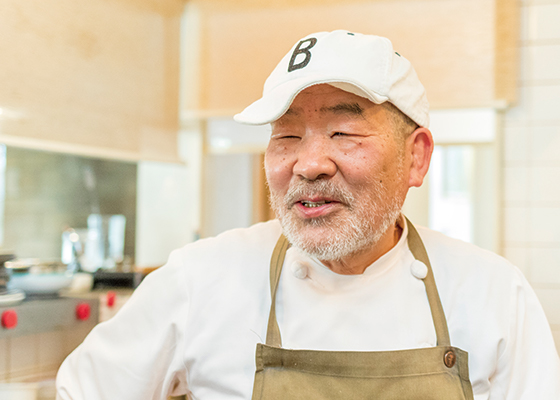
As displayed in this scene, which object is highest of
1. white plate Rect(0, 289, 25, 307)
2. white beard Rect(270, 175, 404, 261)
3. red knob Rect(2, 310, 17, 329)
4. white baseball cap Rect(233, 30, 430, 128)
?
white baseball cap Rect(233, 30, 430, 128)

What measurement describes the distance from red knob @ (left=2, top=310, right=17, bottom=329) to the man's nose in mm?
1248

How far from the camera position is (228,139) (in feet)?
10.7

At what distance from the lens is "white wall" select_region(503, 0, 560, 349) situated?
2707 millimetres

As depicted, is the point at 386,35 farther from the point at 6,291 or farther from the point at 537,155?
the point at 6,291

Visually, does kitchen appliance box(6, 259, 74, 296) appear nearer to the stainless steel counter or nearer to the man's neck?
the stainless steel counter

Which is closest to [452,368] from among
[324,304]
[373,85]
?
[324,304]

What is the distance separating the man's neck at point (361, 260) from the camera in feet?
3.98

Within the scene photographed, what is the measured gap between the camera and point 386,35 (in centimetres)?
280

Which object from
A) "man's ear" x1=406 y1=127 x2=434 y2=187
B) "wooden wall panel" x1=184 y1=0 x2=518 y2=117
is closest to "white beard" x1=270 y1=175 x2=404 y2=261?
"man's ear" x1=406 y1=127 x2=434 y2=187

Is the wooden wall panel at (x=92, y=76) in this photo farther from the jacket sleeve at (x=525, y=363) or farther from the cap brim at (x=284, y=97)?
the jacket sleeve at (x=525, y=363)

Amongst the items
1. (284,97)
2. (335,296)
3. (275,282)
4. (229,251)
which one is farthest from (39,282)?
(284,97)

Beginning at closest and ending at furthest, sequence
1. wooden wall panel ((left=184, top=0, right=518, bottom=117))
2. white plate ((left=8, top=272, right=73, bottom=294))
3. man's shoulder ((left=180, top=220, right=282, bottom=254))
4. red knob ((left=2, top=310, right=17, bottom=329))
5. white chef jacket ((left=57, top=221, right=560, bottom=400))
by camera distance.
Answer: white chef jacket ((left=57, top=221, right=560, bottom=400))
man's shoulder ((left=180, top=220, right=282, bottom=254))
red knob ((left=2, top=310, right=17, bottom=329))
white plate ((left=8, top=272, right=73, bottom=294))
wooden wall panel ((left=184, top=0, right=518, bottom=117))

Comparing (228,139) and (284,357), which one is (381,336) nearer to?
(284,357)

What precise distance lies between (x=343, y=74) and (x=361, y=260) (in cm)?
43
